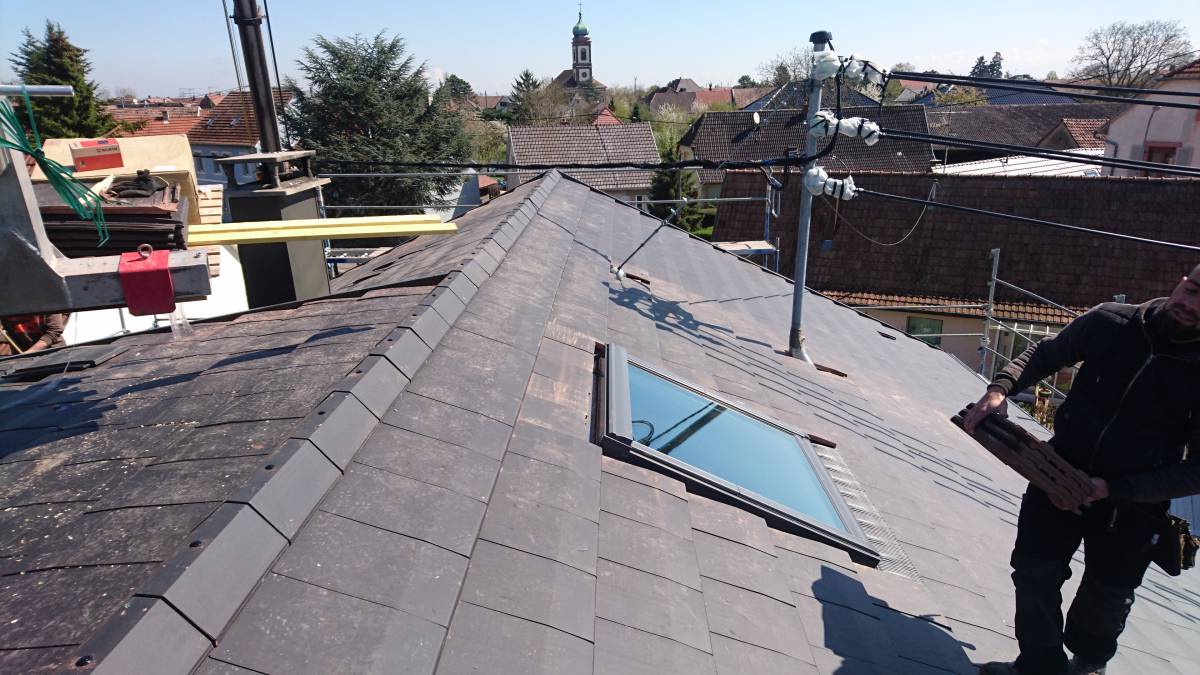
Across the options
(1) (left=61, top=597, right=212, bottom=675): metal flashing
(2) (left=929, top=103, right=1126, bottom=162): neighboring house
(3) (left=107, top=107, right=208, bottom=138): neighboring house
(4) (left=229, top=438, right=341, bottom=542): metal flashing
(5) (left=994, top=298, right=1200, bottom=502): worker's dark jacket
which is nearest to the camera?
(1) (left=61, top=597, right=212, bottom=675): metal flashing

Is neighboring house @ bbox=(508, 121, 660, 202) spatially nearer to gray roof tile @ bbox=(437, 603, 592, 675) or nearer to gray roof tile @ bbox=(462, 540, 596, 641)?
gray roof tile @ bbox=(462, 540, 596, 641)

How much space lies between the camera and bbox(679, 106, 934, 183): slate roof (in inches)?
1347

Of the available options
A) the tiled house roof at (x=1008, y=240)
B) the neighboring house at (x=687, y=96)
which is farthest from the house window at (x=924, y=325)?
the neighboring house at (x=687, y=96)

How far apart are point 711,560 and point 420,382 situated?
1463mm

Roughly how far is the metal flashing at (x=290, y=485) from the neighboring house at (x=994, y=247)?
19618 mm

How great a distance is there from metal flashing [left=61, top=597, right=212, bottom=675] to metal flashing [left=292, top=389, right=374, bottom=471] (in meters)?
0.84

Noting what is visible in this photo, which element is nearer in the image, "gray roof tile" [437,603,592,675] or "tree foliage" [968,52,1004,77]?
"gray roof tile" [437,603,592,675]

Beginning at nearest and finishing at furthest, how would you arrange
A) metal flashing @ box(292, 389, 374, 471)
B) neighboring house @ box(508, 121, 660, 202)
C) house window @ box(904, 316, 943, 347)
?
metal flashing @ box(292, 389, 374, 471), house window @ box(904, 316, 943, 347), neighboring house @ box(508, 121, 660, 202)

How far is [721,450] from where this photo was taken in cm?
406

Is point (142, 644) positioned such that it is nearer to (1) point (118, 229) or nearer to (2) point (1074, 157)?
(1) point (118, 229)

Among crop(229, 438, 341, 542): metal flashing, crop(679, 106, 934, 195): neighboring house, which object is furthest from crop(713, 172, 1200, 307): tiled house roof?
crop(229, 438, 341, 542): metal flashing

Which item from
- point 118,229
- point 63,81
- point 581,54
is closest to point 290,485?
point 118,229

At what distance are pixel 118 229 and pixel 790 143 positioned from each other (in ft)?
113

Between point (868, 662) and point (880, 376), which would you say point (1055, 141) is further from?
point (868, 662)
